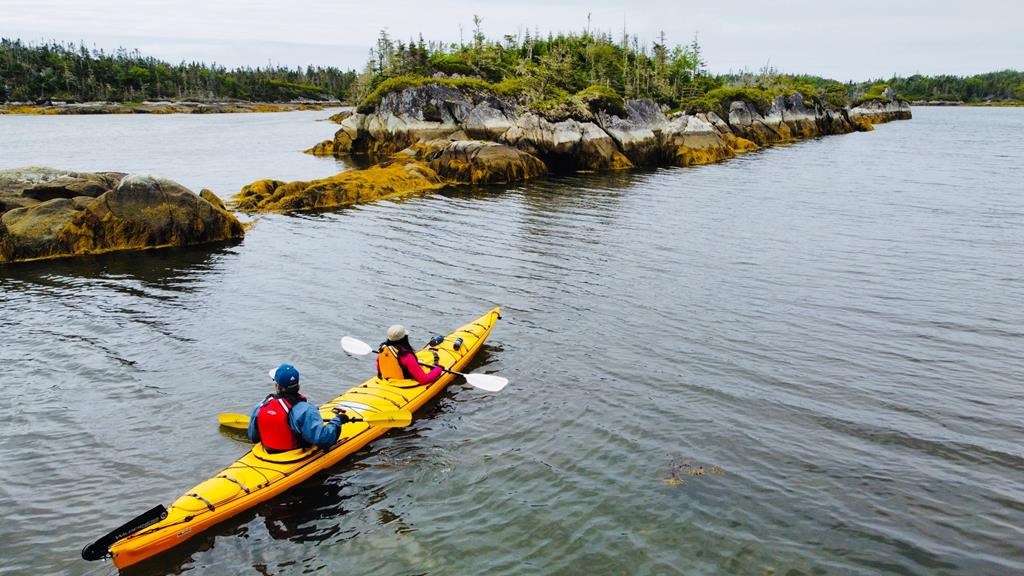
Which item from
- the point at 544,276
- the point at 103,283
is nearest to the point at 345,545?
the point at 544,276

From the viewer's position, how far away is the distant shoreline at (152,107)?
373ft

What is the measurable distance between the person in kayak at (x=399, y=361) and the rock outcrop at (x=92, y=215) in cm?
1529

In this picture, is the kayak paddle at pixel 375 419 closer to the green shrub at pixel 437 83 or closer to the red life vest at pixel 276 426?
the red life vest at pixel 276 426

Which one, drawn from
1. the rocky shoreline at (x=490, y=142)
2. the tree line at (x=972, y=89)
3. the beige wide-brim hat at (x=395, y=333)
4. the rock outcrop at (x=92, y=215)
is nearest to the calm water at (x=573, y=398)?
the rock outcrop at (x=92, y=215)

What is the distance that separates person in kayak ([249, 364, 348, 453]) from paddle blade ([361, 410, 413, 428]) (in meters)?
0.98

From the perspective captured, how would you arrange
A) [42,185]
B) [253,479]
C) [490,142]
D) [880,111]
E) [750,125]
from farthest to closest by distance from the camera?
[880,111], [750,125], [490,142], [42,185], [253,479]

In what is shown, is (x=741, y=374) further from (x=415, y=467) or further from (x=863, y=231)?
(x=863, y=231)

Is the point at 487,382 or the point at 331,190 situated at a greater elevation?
the point at 331,190

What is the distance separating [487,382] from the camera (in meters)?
11.6

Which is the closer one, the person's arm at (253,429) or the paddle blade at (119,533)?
the paddle blade at (119,533)

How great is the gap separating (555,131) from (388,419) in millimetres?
35785

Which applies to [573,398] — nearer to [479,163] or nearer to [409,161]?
[479,163]

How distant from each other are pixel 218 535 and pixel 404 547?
257 centimetres

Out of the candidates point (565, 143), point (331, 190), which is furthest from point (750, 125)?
point (331, 190)
